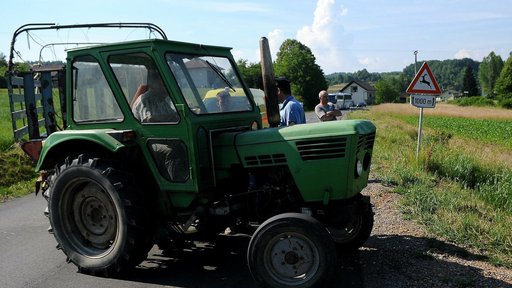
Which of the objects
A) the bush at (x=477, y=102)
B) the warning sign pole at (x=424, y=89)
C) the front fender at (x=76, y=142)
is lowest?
the bush at (x=477, y=102)

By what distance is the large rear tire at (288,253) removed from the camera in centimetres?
391

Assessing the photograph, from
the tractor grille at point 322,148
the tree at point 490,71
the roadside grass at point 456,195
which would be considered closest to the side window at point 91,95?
the tractor grille at point 322,148

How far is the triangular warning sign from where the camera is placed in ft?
35.2

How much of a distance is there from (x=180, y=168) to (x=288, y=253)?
4.32 ft

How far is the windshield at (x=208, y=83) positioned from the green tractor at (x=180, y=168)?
0.05 ft

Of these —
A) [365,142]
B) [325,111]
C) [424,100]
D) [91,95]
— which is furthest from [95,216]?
[424,100]

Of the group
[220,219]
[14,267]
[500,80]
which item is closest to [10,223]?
[14,267]

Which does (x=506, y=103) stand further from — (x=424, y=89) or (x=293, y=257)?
(x=293, y=257)

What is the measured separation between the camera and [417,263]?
4684 millimetres

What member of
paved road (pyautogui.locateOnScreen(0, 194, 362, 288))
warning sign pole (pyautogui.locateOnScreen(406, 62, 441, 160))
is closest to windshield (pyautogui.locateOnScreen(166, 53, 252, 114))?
paved road (pyautogui.locateOnScreen(0, 194, 362, 288))

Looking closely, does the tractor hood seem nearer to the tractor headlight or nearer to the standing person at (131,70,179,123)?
the tractor headlight

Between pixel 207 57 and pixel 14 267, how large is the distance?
10.0 ft

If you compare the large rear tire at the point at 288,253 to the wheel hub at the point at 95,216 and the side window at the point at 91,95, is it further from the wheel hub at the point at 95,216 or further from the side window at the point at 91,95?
the side window at the point at 91,95

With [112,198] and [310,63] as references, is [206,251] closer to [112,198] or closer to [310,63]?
[112,198]
